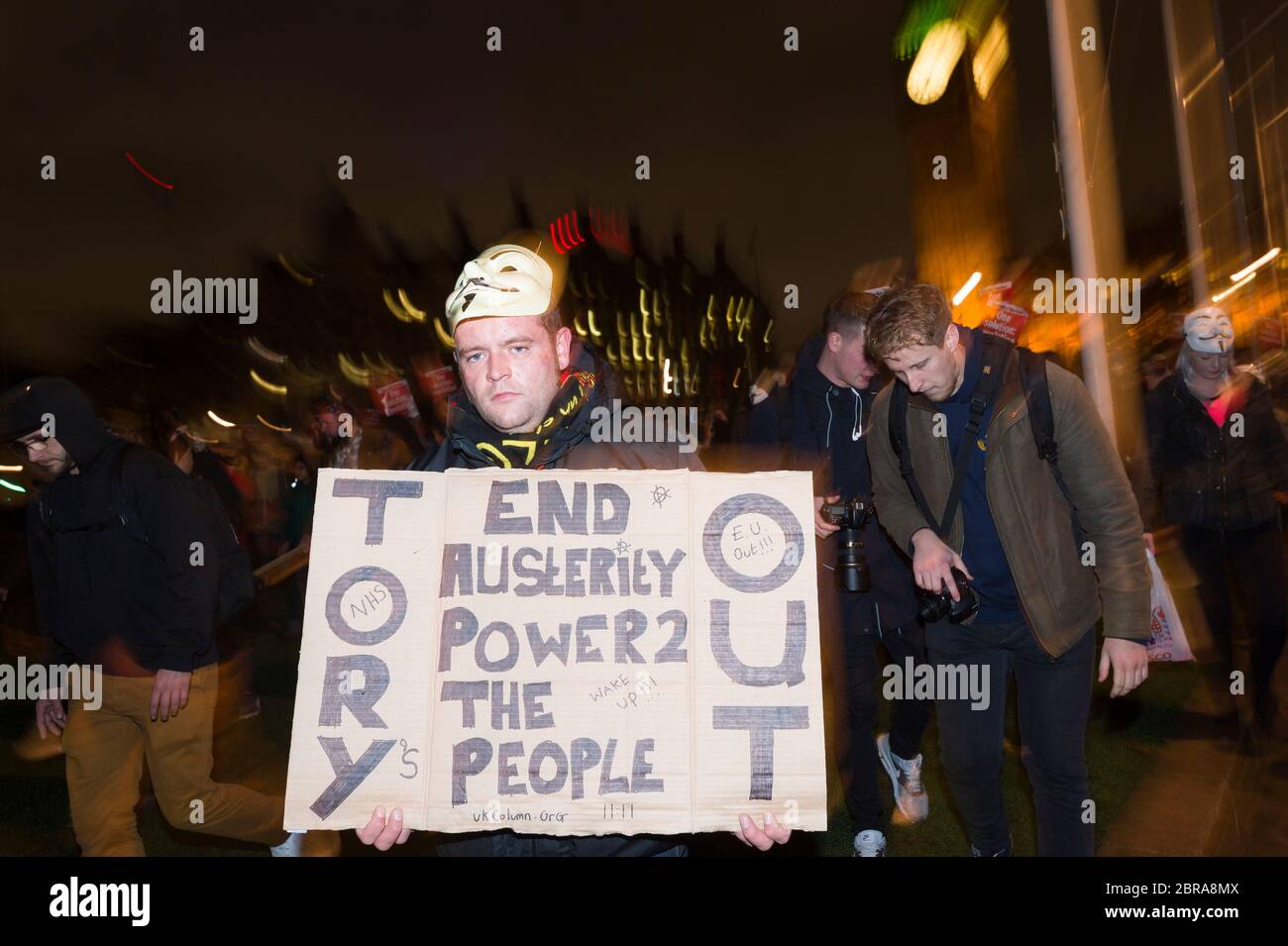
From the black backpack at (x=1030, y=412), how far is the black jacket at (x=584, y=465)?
93 cm

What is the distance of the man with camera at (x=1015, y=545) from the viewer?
3045 mm

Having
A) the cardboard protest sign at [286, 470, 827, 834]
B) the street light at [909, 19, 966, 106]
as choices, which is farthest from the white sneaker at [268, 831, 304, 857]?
the street light at [909, 19, 966, 106]

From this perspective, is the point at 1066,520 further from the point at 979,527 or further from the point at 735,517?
the point at 735,517

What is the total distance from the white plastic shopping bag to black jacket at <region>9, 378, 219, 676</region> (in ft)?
12.6

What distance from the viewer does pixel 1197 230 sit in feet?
32.0

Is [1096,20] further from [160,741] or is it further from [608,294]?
[608,294]

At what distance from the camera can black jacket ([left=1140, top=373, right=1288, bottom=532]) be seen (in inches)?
194

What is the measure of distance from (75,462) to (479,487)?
2086 mm

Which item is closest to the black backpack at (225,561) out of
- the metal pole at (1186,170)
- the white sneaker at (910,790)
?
the white sneaker at (910,790)

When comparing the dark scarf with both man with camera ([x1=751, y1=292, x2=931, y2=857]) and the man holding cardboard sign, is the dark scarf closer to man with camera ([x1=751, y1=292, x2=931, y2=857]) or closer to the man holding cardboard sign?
the man holding cardboard sign

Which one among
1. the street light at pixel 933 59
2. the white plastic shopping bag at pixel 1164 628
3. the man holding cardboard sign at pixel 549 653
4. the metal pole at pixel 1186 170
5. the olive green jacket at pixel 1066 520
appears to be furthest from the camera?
the street light at pixel 933 59

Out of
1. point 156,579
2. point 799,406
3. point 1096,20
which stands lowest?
point 156,579

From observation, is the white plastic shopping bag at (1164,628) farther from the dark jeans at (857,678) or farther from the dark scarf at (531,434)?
the dark scarf at (531,434)

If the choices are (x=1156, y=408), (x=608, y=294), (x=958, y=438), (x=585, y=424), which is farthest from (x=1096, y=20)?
(x=608, y=294)
